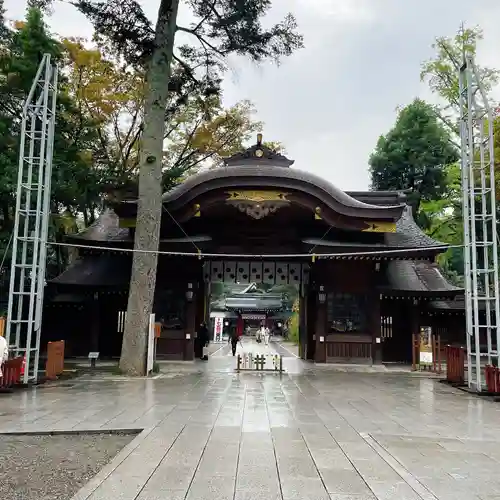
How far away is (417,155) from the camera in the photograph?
27.4 m

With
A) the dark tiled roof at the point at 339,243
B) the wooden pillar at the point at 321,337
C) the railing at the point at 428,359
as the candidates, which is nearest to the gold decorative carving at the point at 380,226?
the dark tiled roof at the point at 339,243

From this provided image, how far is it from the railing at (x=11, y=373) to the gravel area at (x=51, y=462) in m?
3.87

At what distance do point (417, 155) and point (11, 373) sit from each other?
75.6 feet

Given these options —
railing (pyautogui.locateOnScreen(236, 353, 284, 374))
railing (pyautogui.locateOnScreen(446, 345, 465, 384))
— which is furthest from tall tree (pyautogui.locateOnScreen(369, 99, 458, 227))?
railing (pyautogui.locateOnScreen(236, 353, 284, 374))

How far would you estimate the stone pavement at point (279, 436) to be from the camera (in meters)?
4.43

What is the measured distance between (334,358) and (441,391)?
571 cm

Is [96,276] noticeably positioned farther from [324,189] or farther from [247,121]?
[247,121]

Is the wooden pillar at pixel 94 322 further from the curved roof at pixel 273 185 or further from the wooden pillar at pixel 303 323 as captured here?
the wooden pillar at pixel 303 323

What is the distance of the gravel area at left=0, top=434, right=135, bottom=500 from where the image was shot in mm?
4544

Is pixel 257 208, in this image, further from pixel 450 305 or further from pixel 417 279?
pixel 450 305

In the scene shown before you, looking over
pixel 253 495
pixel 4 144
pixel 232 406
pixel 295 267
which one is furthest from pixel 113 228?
pixel 253 495

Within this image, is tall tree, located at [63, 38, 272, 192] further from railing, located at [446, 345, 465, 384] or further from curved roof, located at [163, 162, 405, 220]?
railing, located at [446, 345, 465, 384]

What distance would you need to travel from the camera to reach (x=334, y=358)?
16812 millimetres

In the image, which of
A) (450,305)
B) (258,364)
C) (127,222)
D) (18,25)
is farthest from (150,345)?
(18,25)
